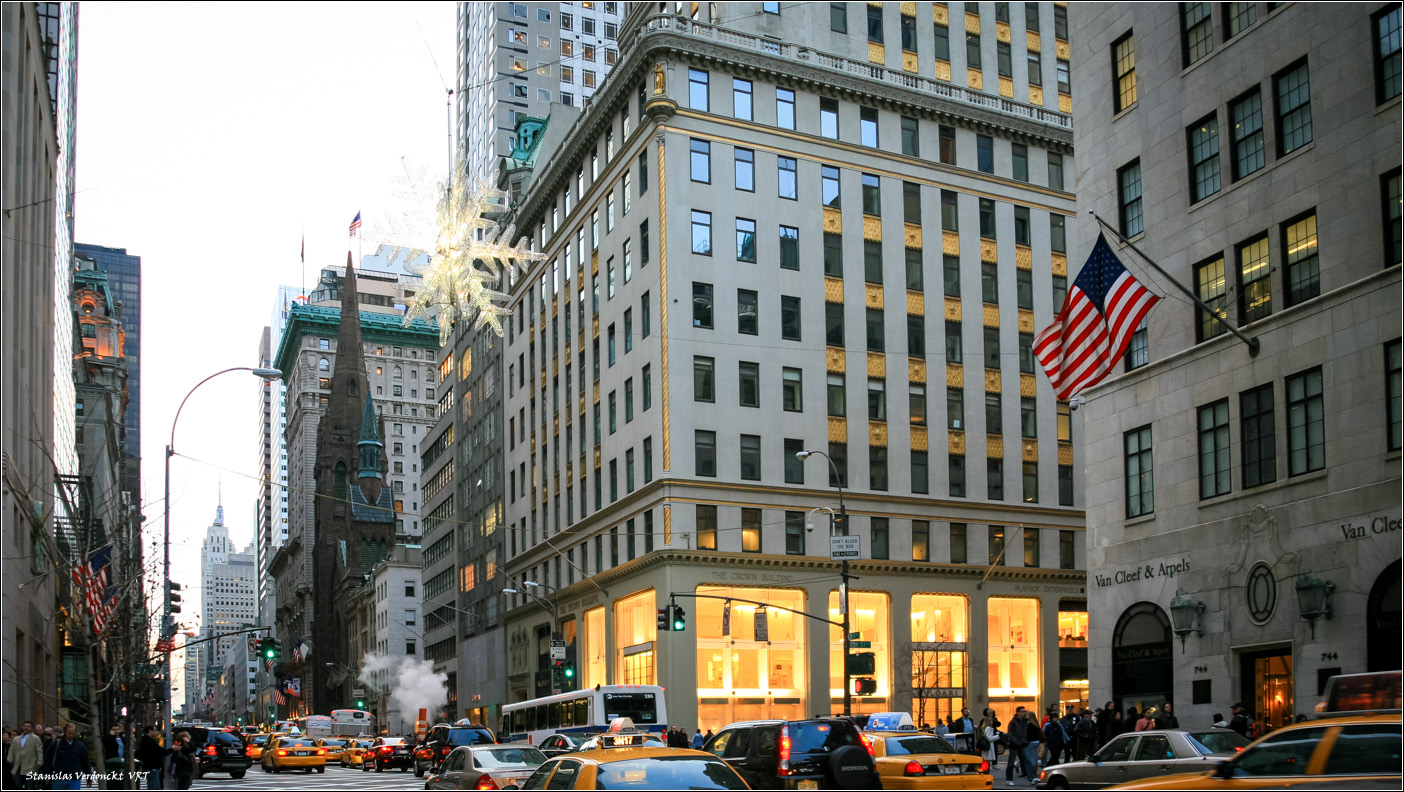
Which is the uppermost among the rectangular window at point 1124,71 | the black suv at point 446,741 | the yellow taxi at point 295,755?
the rectangular window at point 1124,71

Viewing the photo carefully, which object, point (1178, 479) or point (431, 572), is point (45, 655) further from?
point (431, 572)

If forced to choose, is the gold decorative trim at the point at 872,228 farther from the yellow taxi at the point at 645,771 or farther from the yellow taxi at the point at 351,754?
the yellow taxi at the point at 645,771

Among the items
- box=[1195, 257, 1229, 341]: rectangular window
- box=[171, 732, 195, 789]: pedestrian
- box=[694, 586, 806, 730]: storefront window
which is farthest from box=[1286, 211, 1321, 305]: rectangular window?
box=[694, 586, 806, 730]: storefront window

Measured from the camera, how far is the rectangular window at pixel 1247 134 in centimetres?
2978

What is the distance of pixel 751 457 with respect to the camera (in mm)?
57375

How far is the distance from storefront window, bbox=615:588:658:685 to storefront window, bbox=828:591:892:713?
25.7 ft

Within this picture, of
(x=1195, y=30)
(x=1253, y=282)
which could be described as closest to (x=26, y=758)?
(x=1253, y=282)

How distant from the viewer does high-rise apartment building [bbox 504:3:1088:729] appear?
186ft

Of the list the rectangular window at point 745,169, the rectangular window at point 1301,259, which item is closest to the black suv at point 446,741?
the rectangular window at point 1301,259

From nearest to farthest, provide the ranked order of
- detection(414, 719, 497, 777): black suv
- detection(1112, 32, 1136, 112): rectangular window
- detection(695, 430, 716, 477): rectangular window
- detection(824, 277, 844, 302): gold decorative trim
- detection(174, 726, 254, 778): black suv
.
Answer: detection(1112, 32, 1136, 112): rectangular window < detection(414, 719, 497, 777): black suv < detection(174, 726, 254, 778): black suv < detection(695, 430, 716, 477): rectangular window < detection(824, 277, 844, 302): gold decorative trim

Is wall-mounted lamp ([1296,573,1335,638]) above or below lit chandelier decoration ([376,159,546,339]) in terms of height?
below

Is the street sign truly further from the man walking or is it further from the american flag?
the man walking

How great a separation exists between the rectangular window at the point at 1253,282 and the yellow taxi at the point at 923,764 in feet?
41.7

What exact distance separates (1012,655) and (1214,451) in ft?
106
